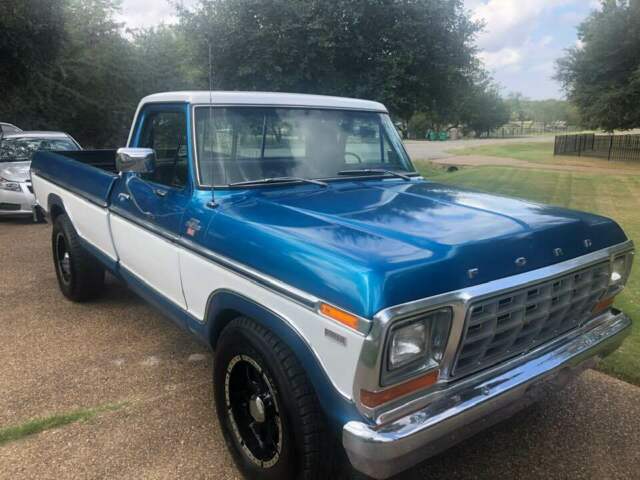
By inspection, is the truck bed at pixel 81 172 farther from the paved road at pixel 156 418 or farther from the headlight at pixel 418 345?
the headlight at pixel 418 345

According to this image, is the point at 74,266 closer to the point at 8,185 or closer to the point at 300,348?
the point at 300,348

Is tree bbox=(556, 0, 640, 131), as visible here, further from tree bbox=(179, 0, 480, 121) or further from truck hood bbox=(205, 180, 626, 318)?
truck hood bbox=(205, 180, 626, 318)

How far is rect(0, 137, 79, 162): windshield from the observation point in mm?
9430

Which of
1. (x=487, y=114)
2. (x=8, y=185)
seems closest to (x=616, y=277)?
(x=8, y=185)

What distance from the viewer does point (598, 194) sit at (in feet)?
38.7

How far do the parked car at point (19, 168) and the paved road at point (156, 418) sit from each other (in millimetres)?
4905

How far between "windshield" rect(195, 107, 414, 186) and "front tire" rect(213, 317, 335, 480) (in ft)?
3.49

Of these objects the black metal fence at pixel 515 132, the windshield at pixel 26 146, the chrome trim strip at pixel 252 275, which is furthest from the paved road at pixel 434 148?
the black metal fence at pixel 515 132

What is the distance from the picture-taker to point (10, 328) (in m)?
4.51

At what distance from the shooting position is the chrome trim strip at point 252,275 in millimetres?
2105

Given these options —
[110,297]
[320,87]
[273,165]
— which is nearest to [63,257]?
[110,297]

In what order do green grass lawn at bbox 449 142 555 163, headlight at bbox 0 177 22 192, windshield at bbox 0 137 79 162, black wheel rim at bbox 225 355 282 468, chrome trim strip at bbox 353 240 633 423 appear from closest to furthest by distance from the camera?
1. chrome trim strip at bbox 353 240 633 423
2. black wheel rim at bbox 225 355 282 468
3. headlight at bbox 0 177 22 192
4. windshield at bbox 0 137 79 162
5. green grass lawn at bbox 449 142 555 163

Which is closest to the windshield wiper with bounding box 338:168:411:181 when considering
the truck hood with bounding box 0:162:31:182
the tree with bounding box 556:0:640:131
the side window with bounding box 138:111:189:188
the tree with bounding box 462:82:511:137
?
the side window with bounding box 138:111:189:188

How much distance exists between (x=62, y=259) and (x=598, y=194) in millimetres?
11073
